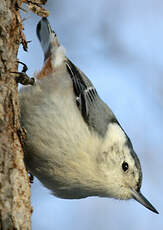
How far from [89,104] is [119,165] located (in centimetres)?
42

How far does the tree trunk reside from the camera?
61.1 inches

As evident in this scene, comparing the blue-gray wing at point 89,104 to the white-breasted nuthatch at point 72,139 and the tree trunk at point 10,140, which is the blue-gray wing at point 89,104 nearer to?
the white-breasted nuthatch at point 72,139

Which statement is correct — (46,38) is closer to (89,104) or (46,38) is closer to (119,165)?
(89,104)

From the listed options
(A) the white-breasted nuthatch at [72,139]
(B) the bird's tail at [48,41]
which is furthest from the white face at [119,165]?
(B) the bird's tail at [48,41]

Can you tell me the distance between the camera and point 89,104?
2250 mm

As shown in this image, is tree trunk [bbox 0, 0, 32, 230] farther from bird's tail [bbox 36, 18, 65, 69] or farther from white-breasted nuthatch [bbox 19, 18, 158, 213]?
bird's tail [bbox 36, 18, 65, 69]

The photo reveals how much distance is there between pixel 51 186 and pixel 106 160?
0.36 m

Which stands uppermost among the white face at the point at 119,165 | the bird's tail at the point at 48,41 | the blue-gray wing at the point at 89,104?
the bird's tail at the point at 48,41

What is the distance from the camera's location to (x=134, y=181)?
241cm

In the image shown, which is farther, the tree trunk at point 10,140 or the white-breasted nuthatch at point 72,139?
the white-breasted nuthatch at point 72,139

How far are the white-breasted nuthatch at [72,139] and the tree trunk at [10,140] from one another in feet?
0.76

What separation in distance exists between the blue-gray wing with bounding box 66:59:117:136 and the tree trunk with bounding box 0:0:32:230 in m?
0.49

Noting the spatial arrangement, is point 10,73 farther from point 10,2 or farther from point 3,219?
point 3,219

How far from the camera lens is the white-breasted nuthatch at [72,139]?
2.00 meters
